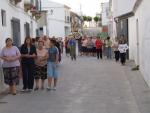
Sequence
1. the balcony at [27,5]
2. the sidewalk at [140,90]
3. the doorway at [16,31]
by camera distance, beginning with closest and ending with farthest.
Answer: the sidewalk at [140,90] → the doorway at [16,31] → the balcony at [27,5]

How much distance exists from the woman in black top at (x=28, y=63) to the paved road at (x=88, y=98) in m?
0.55

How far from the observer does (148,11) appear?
15734 millimetres

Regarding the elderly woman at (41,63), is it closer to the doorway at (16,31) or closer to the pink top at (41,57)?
the pink top at (41,57)

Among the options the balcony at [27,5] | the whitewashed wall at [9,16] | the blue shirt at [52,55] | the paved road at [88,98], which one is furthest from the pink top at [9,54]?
the balcony at [27,5]

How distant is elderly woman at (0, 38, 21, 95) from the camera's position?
49.0 ft

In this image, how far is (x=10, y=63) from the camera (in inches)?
592

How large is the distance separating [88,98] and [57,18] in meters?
67.5

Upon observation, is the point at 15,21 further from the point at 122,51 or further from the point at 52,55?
the point at 122,51

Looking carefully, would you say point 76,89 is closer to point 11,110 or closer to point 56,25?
point 11,110

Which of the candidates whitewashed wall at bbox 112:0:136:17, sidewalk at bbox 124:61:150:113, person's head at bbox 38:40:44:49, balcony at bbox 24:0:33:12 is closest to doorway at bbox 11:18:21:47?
balcony at bbox 24:0:33:12

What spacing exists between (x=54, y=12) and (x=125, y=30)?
50213 millimetres

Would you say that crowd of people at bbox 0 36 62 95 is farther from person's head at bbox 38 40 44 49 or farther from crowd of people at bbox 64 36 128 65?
crowd of people at bbox 64 36 128 65

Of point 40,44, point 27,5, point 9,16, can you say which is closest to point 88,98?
point 40,44

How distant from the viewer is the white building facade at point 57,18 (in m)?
78.3
